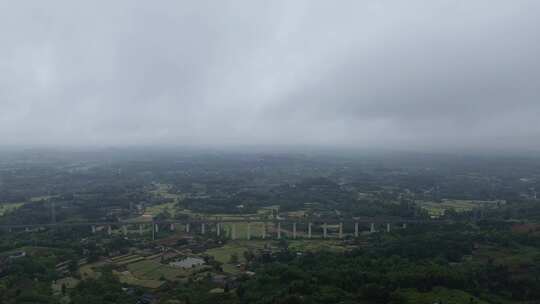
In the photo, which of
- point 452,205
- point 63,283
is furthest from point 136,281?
point 452,205

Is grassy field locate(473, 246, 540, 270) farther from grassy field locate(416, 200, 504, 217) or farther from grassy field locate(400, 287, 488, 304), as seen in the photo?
grassy field locate(416, 200, 504, 217)

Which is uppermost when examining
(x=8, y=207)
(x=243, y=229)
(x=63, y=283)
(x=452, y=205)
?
(x=8, y=207)

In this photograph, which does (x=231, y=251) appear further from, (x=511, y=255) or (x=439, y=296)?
(x=511, y=255)

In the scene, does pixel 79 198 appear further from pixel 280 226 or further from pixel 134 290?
pixel 134 290

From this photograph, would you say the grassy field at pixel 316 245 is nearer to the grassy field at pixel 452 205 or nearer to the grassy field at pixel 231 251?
the grassy field at pixel 231 251

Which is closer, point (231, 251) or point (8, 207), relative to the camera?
point (231, 251)

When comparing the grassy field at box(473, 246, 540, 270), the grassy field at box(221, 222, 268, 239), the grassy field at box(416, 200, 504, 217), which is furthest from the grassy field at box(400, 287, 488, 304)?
the grassy field at box(416, 200, 504, 217)

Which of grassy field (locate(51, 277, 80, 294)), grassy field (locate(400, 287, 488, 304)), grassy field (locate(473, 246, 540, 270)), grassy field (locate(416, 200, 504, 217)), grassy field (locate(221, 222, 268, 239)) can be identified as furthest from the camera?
grassy field (locate(416, 200, 504, 217))

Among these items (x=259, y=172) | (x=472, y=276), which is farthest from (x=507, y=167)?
(x=472, y=276)
